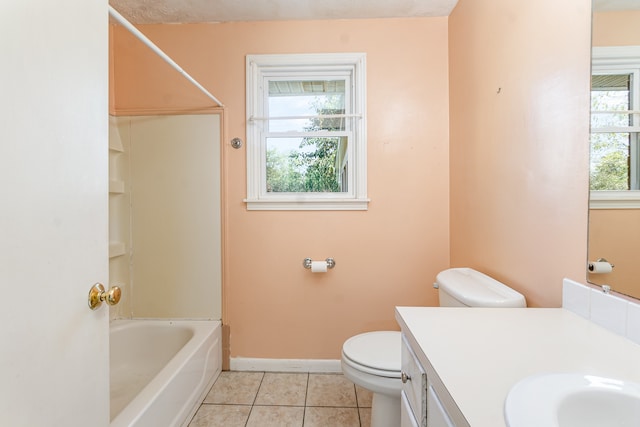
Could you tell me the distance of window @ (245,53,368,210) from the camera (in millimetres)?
1826

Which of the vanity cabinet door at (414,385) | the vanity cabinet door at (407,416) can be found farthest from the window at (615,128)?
the vanity cabinet door at (407,416)

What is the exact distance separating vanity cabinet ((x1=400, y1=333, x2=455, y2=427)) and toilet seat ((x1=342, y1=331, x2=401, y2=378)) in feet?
0.88

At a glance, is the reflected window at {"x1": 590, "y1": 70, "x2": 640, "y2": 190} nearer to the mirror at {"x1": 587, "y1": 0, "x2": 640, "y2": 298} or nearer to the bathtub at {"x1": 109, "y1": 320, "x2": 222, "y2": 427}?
the mirror at {"x1": 587, "y1": 0, "x2": 640, "y2": 298}

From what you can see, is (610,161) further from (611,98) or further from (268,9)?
(268,9)

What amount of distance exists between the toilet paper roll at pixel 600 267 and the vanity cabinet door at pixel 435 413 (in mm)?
591

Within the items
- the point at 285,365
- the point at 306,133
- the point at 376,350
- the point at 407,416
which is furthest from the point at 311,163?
the point at 407,416

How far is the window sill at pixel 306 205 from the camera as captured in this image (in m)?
1.83

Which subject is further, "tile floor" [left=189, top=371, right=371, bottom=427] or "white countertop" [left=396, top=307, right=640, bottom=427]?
"tile floor" [left=189, top=371, right=371, bottom=427]

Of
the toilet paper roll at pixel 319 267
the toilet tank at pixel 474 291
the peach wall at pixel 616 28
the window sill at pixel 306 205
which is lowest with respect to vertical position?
the toilet paper roll at pixel 319 267

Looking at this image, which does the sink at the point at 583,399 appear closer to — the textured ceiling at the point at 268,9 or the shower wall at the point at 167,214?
the shower wall at the point at 167,214

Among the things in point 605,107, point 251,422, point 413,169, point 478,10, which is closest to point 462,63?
point 478,10

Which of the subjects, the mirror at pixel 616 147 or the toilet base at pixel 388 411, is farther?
the toilet base at pixel 388 411

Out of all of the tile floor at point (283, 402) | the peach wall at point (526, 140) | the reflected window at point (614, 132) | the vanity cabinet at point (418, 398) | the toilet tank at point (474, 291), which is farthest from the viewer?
the tile floor at point (283, 402)

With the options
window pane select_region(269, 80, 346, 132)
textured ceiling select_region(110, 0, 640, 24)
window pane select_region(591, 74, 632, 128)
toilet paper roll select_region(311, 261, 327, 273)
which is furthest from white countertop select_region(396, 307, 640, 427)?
textured ceiling select_region(110, 0, 640, 24)
